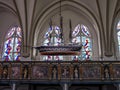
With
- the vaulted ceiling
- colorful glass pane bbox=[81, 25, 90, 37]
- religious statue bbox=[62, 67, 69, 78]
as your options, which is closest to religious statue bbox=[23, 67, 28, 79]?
the vaulted ceiling

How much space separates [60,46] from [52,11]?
407 inches

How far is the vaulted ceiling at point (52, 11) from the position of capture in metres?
20.9

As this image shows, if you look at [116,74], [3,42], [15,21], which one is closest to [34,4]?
[15,21]

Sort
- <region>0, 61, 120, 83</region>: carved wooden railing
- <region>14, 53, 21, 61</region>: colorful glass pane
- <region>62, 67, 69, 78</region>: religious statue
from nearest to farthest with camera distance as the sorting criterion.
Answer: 1. <region>0, 61, 120, 83</region>: carved wooden railing
2. <region>62, 67, 69, 78</region>: religious statue
3. <region>14, 53, 21, 61</region>: colorful glass pane

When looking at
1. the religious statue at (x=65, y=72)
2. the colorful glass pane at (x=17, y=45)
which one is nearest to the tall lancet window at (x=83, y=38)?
the religious statue at (x=65, y=72)

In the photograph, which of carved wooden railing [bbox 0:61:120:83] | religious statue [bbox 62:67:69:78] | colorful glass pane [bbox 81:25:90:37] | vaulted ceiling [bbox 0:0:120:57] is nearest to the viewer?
carved wooden railing [bbox 0:61:120:83]

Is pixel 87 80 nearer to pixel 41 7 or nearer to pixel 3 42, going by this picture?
pixel 41 7

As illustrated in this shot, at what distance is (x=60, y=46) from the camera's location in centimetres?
1377

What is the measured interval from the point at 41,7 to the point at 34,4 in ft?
4.87

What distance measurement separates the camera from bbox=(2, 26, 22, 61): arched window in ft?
74.6

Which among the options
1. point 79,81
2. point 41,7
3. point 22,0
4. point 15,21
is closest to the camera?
point 79,81

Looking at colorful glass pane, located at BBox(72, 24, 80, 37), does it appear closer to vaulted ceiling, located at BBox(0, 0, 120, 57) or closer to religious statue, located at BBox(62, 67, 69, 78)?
vaulted ceiling, located at BBox(0, 0, 120, 57)

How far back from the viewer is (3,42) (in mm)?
23531

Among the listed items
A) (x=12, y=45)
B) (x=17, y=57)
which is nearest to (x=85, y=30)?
(x=17, y=57)
